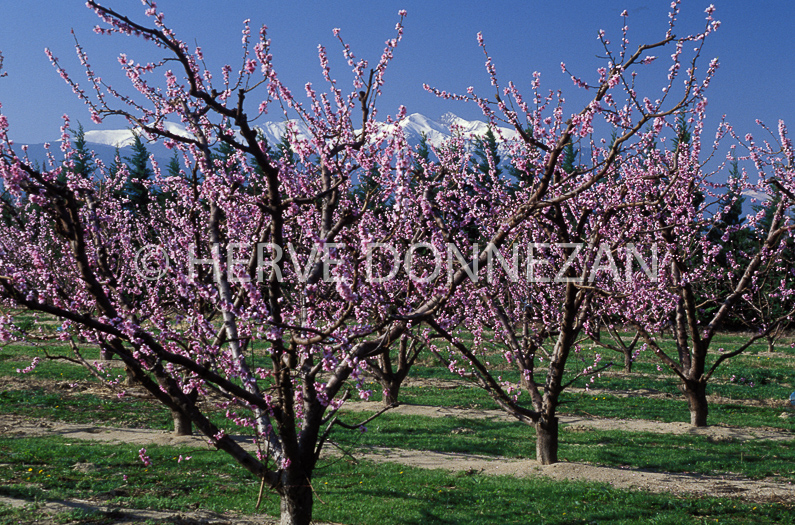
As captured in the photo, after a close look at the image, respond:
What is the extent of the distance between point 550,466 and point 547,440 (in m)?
0.46

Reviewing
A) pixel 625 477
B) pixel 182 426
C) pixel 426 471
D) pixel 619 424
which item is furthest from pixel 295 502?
pixel 619 424

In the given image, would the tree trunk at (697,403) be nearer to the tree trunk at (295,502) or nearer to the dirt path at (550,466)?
the dirt path at (550,466)

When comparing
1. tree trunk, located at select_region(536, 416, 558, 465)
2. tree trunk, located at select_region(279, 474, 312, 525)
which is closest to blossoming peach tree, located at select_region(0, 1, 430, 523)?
tree trunk, located at select_region(279, 474, 312, 525)

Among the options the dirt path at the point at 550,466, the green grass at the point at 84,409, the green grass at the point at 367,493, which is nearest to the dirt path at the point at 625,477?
the dirt path at the point at 550,466

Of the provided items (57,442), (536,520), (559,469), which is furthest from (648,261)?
(57,442)

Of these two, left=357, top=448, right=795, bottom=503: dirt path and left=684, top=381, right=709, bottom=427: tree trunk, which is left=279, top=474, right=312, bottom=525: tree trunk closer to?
left=357, top=448, right=795, bottom=503: dirt path

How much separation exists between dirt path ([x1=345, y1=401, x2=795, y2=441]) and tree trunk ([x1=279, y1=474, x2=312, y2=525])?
30.1 ft

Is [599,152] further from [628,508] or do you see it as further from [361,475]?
[361,475]

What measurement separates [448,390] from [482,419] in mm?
3851

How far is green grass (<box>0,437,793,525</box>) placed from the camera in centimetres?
805

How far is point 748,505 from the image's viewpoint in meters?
8.52

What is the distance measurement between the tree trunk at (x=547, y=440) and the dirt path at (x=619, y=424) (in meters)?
4.31

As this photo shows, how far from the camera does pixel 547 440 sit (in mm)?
10109

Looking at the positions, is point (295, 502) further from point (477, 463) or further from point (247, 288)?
point (477, 463)
